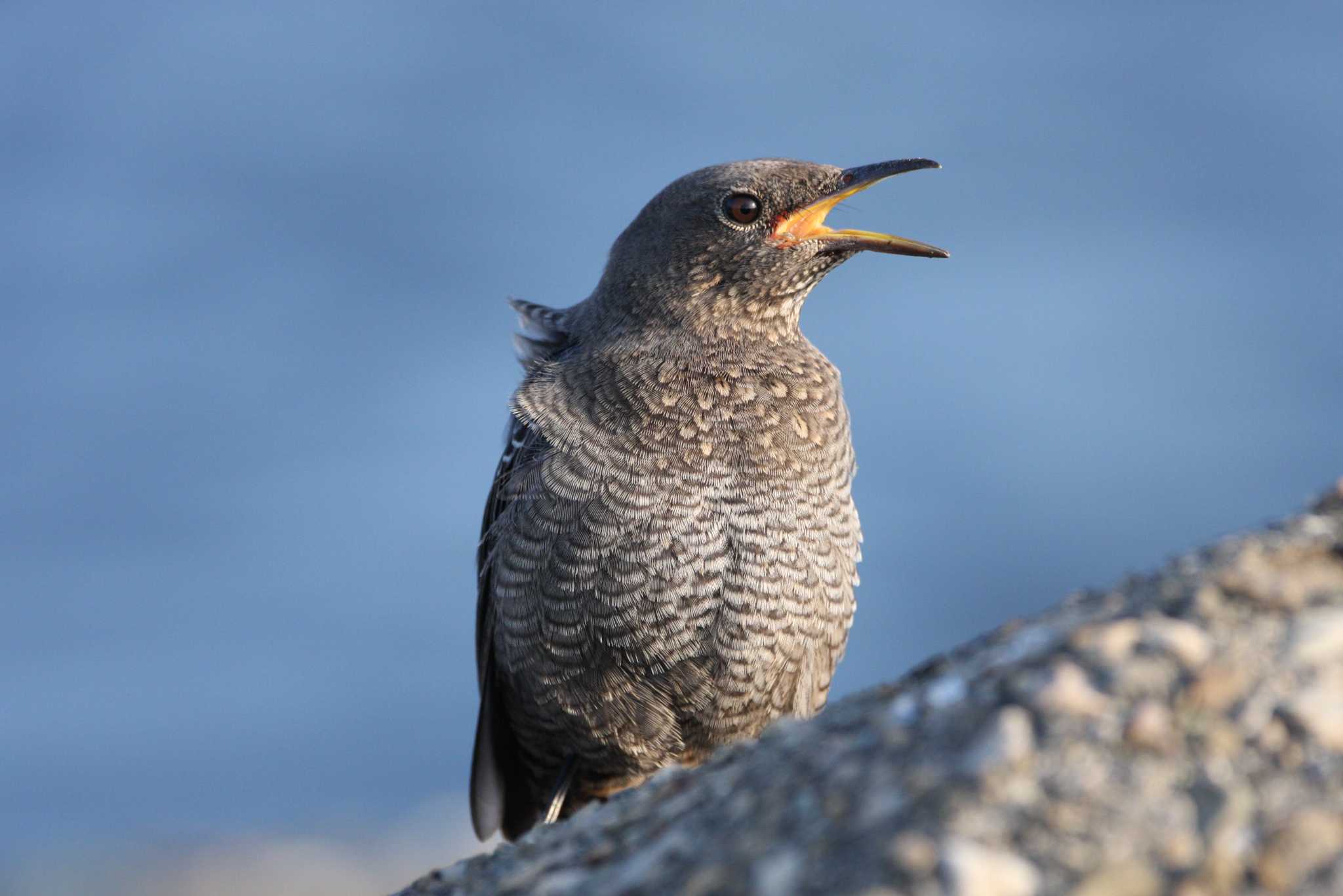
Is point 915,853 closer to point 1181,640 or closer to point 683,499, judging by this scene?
point 1181,640

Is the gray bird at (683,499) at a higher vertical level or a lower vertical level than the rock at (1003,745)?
higher

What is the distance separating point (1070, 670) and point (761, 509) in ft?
9.76

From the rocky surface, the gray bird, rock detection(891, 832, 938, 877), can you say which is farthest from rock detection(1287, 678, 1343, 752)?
the gray bird

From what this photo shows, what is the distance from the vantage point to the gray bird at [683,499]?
5.29 meters

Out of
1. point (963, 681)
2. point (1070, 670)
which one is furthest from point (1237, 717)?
point (963, 681)

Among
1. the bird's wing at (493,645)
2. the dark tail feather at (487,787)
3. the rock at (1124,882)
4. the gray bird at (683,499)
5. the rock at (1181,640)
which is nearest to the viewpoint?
the rock at (1124,882)

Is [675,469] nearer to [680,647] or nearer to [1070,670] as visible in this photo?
[680,647]

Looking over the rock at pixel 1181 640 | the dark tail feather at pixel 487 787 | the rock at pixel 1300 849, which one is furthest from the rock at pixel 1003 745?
the dark tail feather at pixel 487 787

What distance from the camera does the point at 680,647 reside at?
5328 millimetres

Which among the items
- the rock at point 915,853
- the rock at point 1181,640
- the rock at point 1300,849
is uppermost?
the rock at point 1181,640

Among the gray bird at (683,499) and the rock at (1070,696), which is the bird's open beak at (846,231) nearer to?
the gray bird at (683,499)

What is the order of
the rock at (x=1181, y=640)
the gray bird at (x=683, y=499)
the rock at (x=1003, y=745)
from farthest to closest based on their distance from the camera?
the gray bird at (x=683, y=499) < the rock at (x=1181, y=640) < the rock at (x=1003, y=745)

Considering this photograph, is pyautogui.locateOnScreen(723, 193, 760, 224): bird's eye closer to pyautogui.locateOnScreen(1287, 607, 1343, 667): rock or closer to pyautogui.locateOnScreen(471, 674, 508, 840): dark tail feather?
pyautogui.locateOnScreen(471, 674, 508, 840): dark tail feather

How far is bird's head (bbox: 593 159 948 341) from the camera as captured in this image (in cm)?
572
